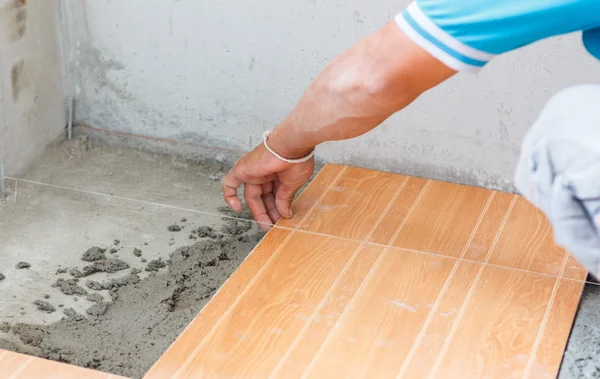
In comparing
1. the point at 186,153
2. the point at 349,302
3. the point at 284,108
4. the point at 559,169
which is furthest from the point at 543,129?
the point at 186,153

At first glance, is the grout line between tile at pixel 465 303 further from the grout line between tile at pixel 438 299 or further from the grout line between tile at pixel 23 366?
the grout line between tile at pixel 23 366

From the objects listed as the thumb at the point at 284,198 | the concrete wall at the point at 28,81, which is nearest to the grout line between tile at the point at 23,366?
the thumb at the point at 284,198

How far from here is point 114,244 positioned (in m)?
2.94

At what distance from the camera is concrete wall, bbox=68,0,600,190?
3.15 meters

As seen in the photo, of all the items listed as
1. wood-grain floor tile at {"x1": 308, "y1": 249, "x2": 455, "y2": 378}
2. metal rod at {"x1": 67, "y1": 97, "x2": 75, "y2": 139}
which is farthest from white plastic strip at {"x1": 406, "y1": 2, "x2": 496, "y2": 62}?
metal rod at {"x1": 67, "y1": 97, "x2": 75, "y2": 139}

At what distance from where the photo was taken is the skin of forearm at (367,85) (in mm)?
1473

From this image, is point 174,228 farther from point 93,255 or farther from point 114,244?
Answer: point 93,255

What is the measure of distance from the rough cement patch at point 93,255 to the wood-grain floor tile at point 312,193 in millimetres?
609

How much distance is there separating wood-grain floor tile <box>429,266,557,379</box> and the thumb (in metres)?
0.68

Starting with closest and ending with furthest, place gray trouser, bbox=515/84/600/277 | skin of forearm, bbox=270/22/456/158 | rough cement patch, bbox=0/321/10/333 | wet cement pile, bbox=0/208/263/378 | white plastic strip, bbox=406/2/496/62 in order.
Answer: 1. gray trouser, bbox=515/84/600/277
2. white plastic strip, bbox=406/2/496/62
3. skin of forearm, bbox=270/22/456/158
4. wet cement pile, bbox=0/208/263/378
5. rough cement patch, bbox=0/321/10/333

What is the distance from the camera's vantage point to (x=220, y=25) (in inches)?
133

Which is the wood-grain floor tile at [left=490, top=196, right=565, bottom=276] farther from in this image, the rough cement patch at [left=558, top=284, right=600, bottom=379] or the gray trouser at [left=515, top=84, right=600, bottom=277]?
the gray trouser at [left=515, top=84, right=600, bottom=277]

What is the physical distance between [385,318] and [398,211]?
2.35 ft

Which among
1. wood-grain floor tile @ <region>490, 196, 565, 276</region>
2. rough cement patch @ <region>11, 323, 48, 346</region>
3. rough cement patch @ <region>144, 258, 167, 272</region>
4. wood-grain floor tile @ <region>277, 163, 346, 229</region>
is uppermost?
wood-grain floor tile @ <region>490, 196, 565, 276</region>
